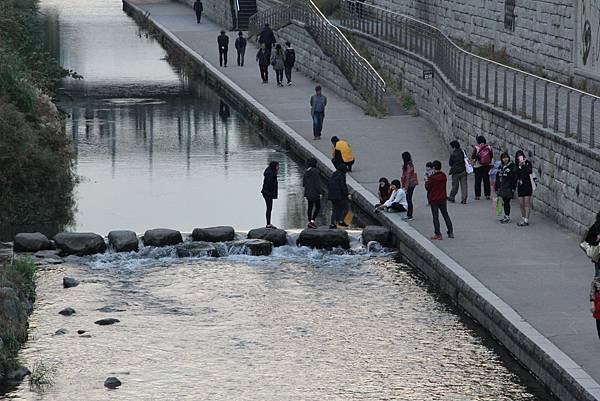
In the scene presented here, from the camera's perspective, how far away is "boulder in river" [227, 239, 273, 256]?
28.3 metres

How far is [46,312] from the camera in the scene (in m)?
24.4

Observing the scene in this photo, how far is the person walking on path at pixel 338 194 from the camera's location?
29.5m

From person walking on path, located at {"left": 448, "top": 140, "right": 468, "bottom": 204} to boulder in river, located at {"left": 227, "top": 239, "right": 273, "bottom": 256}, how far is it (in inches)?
169

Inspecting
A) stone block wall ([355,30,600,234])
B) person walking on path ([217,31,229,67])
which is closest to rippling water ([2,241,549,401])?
stone block wall ([355,30,600,234])

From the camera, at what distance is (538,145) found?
29.5 metres

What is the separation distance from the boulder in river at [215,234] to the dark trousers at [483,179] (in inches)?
208

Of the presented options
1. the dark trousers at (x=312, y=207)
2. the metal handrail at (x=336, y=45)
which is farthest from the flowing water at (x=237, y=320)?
the metal handrail at (x=336, y=45)

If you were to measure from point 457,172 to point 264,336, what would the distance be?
8.78 m

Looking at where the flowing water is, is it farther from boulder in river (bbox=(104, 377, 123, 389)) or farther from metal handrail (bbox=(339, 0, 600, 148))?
metal handrail (bbox=(339, 0, 600, 148))

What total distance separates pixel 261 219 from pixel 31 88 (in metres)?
8.24

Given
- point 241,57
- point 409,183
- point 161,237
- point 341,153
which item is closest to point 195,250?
point 161,237

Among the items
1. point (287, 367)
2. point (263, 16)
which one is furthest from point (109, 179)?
point (263, 16)

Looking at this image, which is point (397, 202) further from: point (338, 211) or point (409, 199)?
point (338, 211)

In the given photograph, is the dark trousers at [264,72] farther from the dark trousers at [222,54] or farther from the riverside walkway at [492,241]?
the dark trousers at [222,54]
